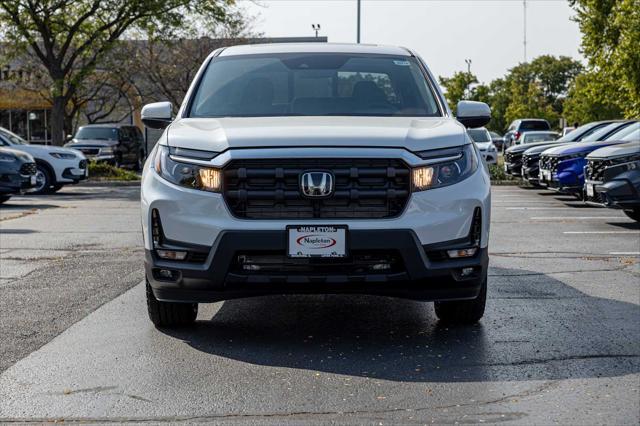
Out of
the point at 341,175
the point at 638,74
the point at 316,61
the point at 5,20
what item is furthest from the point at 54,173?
the point at 638,74

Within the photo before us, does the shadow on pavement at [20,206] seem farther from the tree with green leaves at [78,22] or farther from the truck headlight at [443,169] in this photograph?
the truck headlight at [443,169]

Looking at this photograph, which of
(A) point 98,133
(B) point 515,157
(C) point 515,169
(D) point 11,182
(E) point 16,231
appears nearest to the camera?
(E) point 16,231

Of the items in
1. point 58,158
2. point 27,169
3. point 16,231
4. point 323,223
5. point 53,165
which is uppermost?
point 323,223

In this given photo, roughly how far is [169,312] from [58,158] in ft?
59.0

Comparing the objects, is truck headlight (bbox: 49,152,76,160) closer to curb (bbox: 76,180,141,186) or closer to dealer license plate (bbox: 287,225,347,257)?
curb (bbox: 76,180,141,186)

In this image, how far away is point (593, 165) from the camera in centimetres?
1545

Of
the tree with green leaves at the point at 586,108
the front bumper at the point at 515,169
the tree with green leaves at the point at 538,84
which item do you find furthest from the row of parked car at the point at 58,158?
the tree with green leaves at the point at 538,84

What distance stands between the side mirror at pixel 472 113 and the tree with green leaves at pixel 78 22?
25.4 metres

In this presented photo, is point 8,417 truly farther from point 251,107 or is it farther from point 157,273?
point 251,107

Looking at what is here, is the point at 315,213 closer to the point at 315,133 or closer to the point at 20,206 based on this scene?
the point at 315,133

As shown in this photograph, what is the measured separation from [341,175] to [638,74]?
1354 inches

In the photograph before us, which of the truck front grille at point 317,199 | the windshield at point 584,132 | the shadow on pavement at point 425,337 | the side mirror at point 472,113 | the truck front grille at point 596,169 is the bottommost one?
the shadow on pavement at point 425,337

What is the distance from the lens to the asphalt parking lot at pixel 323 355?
16.1ft

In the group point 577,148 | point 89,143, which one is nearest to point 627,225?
point 577,148
